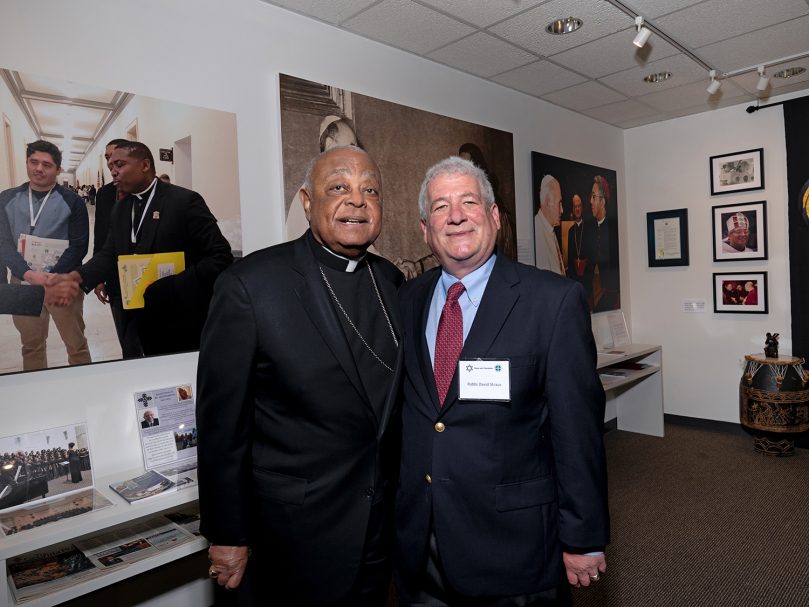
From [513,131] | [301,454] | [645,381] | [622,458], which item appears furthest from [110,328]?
[645,381]

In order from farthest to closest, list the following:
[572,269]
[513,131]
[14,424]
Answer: [572,269] < [513,131] < [14,424]

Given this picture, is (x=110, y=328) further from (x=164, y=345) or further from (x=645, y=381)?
(x=645, y=381)

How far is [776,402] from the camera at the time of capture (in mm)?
4336

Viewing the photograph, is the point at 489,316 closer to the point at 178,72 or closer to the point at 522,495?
the point at 522,495

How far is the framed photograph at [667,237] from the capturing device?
5383 millimetres

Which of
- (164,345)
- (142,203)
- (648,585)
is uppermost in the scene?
(142,203)

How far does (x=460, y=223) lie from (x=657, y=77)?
351 centimetres

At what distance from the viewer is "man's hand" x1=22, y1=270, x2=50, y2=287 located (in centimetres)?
199

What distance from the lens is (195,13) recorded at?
247 cm

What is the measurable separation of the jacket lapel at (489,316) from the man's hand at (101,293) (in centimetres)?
154

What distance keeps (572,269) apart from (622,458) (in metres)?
1.68

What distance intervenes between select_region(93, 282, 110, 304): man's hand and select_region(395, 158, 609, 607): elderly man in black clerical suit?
144 centimetres

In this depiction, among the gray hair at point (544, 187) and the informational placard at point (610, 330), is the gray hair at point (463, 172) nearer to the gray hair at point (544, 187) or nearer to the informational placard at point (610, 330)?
the gray hair at point (544, 187)

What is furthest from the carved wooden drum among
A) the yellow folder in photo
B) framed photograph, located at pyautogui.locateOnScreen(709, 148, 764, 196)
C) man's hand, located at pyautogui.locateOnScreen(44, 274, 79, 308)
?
man's hand, located at pyautogui.locateOnScreen(44, 274, 79, 308)
